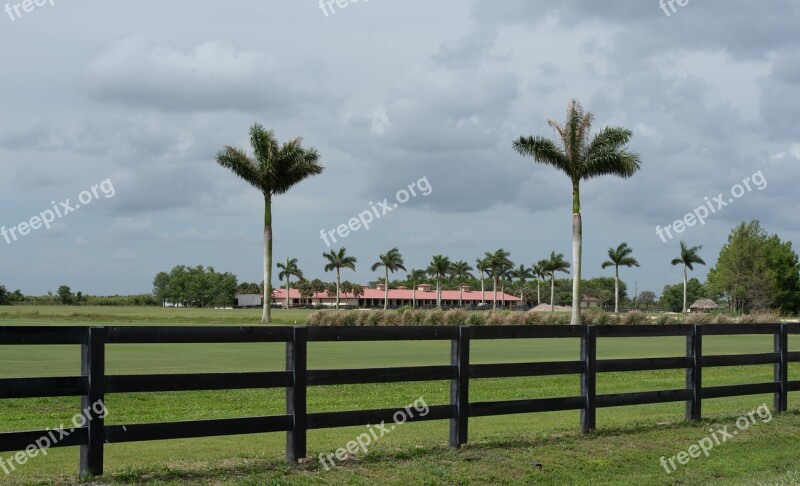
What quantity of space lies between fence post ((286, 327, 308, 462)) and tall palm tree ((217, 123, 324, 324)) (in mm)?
55443

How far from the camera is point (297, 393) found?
352 inches

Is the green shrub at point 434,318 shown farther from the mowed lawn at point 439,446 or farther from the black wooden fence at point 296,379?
the black wooden fence at point 296,379

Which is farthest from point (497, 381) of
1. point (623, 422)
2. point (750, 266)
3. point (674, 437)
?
point (750, 266)

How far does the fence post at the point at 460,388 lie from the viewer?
998 cm

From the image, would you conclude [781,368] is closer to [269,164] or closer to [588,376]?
[588,376]

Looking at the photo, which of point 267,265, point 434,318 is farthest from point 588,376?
point 267,265

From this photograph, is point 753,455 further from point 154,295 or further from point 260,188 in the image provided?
point 154,295

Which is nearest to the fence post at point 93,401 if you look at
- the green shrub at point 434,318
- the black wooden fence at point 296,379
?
the black wooden fence at point 296,379

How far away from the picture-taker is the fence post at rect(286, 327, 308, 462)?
8.94 m

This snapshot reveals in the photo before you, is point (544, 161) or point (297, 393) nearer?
point (297, 393)

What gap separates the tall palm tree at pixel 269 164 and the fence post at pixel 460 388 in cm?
5473

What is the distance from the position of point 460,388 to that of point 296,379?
2103 mm

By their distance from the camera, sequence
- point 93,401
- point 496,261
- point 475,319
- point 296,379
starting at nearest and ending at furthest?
point 93,401 → point 296,379 → point 475,319 → point 496,261

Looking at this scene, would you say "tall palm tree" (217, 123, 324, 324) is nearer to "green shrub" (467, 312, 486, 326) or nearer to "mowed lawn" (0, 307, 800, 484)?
"green shrub" (467, 312, 486, 326)
